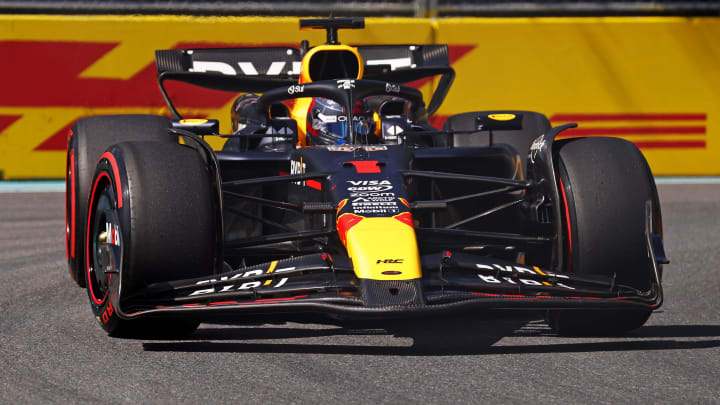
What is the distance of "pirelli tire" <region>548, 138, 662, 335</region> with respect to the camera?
5.12m

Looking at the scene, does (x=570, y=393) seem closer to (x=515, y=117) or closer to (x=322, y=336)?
(x=322, y=336)

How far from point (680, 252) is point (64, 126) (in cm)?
733

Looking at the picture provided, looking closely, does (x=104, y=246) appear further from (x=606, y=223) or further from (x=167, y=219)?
(x=606, y=223)

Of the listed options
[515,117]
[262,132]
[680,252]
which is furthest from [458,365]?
[680,252]

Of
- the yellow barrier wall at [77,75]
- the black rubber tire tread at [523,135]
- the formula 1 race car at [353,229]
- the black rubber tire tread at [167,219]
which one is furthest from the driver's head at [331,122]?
the yellow barrier wall at [77,75]

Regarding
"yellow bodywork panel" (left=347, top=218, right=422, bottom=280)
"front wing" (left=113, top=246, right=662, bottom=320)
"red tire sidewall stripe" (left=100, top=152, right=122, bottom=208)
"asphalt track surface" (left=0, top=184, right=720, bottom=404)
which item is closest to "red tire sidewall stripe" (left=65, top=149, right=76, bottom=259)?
"asphalt track surface" (left=0, top=184, right=720, bottom=404)

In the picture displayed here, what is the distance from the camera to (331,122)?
687 cm

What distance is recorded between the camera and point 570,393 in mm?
4059

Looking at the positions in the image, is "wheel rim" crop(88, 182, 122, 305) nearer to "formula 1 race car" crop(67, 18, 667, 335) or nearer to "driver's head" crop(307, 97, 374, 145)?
"formula 1 race car" crop(67, 18, 667, 335)

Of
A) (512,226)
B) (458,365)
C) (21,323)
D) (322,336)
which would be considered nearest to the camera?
(458,365)

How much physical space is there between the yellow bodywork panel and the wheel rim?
102 cm

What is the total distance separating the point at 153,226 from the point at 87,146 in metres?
1.90

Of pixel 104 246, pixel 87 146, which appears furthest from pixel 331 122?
pixel 104 246

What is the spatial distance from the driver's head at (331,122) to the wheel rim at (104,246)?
5.96ft
